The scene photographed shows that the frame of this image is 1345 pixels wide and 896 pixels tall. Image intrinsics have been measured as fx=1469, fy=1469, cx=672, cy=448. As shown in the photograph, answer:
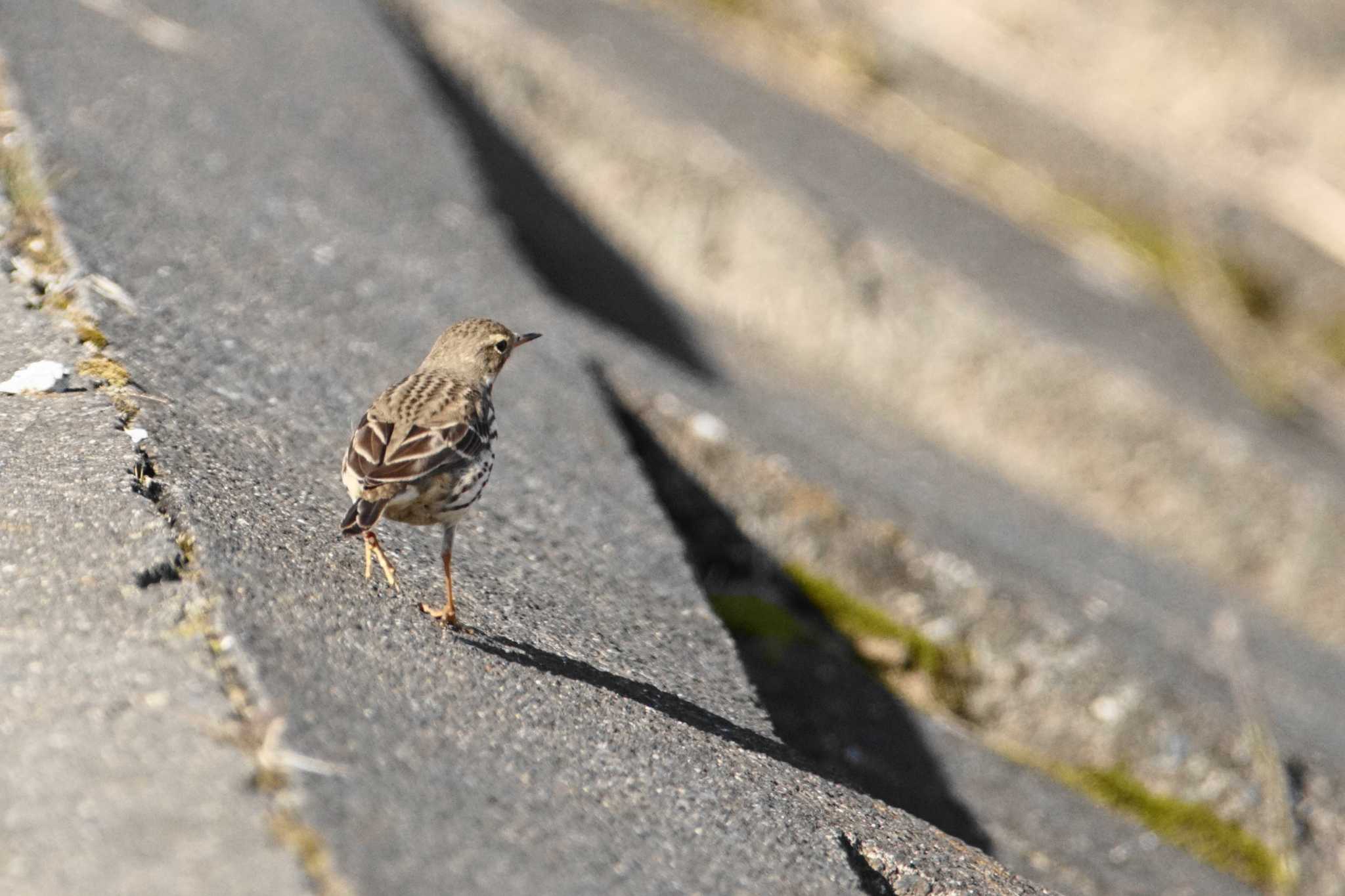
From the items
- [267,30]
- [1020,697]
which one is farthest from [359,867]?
[267,30]

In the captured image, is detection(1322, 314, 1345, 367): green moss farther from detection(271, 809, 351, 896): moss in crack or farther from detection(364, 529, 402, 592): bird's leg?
detection(271, 809, 351, 896): moss in crack

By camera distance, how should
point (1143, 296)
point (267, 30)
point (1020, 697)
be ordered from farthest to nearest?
point (1143, 296), point (267, 30), point (1020, 697)

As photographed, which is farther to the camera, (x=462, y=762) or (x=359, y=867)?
(x=462, y=762)

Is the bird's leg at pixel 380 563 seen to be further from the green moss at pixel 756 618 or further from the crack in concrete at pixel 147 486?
the green moss at pixel 756 618

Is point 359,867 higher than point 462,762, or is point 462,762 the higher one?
point 359,867

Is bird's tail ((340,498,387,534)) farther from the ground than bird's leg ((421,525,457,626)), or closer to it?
farther from the ground

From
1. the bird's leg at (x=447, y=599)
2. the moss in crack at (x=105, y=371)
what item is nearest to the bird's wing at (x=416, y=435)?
the bird's leg at (x=447, y=599)

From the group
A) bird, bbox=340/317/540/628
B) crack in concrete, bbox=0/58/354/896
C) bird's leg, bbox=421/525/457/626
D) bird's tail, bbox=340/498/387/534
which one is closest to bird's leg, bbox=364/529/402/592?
bird, bbox=340/317/540/628

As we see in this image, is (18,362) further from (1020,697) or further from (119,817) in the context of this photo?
(1020,697)
